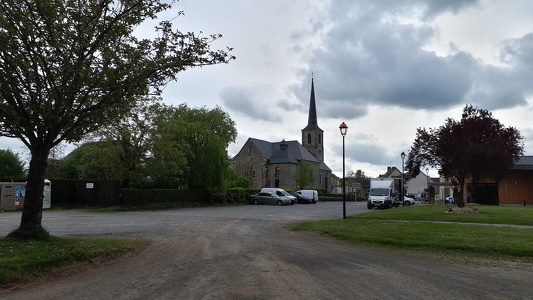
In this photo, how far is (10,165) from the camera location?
47.8 meters

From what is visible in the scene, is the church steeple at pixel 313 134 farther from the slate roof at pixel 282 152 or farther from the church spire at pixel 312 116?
the slate roof at pixel 282 152

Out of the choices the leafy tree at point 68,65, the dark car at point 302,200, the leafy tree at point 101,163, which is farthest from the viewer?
the dark car at point 302,200

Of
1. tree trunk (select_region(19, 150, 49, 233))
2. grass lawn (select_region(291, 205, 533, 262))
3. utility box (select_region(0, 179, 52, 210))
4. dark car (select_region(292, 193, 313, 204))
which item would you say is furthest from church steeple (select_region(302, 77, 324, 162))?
tree trunk (select_region(19, 150, 49, 233))

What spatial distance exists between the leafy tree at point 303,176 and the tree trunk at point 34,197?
66.3 metres

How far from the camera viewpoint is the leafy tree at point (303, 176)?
75.3 metres

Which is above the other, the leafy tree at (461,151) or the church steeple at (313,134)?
the church steeple at (313,134)

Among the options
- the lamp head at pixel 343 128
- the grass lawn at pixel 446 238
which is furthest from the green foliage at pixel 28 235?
the lamp head at pixel 343 128

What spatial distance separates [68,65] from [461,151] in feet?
70.0

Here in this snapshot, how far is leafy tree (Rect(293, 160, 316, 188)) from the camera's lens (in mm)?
75312

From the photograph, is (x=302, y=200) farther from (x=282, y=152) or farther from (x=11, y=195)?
(x=282, y=152)

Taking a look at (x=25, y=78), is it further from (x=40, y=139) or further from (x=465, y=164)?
(x=465, y=164)

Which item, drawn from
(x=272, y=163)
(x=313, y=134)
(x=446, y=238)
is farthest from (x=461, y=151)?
(x=313, y=134)

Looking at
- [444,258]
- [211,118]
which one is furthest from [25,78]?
[211,118]

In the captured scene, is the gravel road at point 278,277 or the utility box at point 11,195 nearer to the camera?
the gravel road at point 278,277
